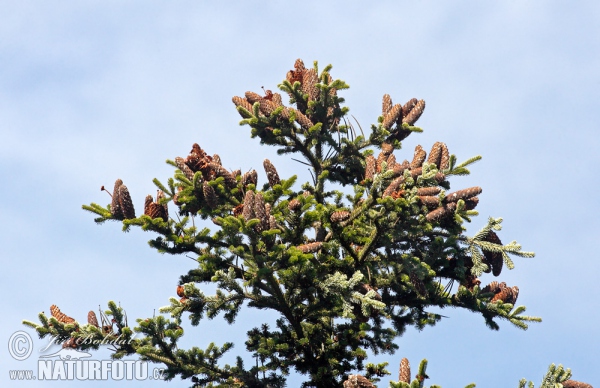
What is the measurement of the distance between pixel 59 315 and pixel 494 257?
751cm

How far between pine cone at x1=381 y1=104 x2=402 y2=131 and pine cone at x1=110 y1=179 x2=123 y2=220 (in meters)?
5.15

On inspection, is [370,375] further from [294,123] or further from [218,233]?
[294,123]

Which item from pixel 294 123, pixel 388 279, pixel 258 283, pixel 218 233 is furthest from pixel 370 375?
pixel 294 123

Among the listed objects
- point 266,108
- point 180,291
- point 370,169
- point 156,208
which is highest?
point 266,108

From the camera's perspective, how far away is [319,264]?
13.3 m

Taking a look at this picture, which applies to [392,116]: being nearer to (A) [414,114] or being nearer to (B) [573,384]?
(A) [414,114]

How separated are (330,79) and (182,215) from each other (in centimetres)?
399

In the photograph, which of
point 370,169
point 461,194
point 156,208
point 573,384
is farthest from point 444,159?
point 156,208

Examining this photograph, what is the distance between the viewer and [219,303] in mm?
12688

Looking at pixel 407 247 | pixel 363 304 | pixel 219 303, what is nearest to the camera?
pixel 363 304

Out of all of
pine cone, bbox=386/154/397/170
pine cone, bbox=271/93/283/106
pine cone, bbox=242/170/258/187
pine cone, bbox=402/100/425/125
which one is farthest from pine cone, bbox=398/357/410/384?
pine cone, bbox=271/93/283/106

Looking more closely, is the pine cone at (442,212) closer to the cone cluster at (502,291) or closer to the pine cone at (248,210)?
the cone cluster at (502,291)

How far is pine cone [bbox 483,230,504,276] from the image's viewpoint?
1292 centimetres

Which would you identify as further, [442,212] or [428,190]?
[442,212]
